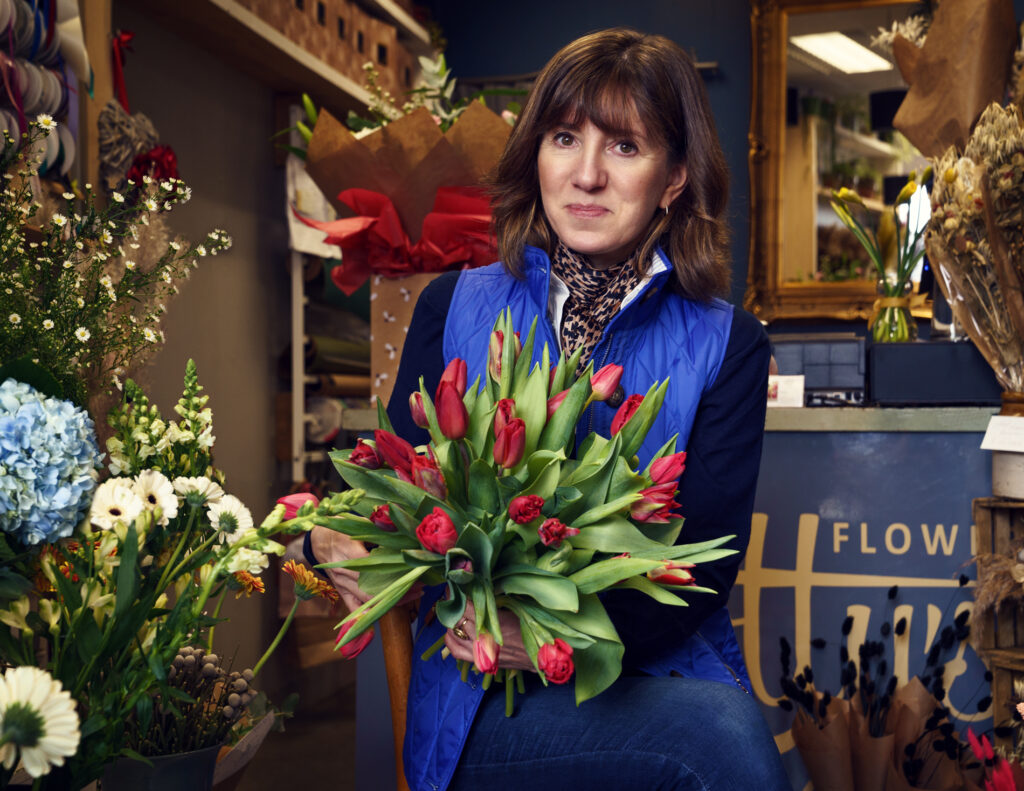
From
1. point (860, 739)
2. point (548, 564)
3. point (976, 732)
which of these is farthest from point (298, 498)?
point (976, 732)

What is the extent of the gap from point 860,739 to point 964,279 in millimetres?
828

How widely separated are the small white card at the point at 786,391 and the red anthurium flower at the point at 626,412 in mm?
1234

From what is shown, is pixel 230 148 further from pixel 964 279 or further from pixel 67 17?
pixel 964 279

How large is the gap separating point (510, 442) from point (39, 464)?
0.32 metres

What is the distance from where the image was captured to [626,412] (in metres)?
0.87

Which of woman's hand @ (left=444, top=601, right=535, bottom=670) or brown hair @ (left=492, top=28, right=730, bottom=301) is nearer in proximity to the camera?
woman's hand @ (left=444, top=601, right=535, bottom=670)

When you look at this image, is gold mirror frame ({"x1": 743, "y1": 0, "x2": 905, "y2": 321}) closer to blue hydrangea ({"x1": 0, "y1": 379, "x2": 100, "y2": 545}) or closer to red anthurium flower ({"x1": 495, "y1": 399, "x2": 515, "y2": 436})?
red anthurium flower ({"x1": 495, "y1": 399, "x2": 515, "y2": 436})

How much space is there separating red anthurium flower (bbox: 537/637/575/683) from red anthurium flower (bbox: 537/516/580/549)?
3.0 inches

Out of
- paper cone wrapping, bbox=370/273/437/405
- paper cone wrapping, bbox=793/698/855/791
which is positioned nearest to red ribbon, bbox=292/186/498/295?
paper cone wrapping, bbox=370/273/437/405

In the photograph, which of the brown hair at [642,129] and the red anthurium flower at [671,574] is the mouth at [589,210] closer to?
the brown hair at [642,129]

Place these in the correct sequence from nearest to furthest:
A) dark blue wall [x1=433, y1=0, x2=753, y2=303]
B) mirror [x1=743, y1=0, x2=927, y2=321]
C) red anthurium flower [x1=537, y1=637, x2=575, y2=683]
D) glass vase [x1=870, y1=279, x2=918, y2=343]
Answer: red anthurium flower [x1=537, y1=637, x2=575, y2=683]
glass vase [x1=870, y1=279, x2=918, y2=343]
mirror [x1=743, y1=0, x2=927, y2=321]
dark blue wall [x1=433, y1=0, x2=753, y2=303]

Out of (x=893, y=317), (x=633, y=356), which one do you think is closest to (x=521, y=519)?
(x=633, y=356)

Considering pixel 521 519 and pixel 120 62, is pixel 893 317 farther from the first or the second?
pixel 120 62

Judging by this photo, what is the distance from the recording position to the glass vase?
2.18 metres
